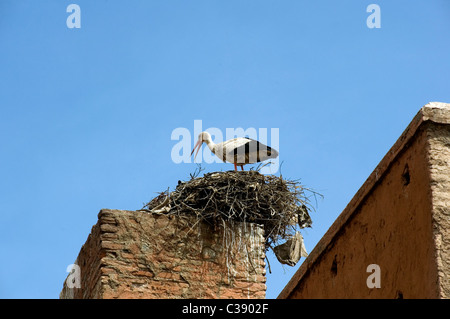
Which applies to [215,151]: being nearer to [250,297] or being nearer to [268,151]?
[268,151]

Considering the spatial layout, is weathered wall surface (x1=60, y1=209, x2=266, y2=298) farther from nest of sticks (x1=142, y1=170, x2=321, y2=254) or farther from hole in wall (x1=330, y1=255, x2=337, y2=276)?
hole in wall (x1=330, y1=255, x2=337, y2=276)

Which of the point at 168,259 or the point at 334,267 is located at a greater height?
the point at 168,259

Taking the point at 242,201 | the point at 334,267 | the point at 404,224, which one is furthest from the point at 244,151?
the point at 404,224

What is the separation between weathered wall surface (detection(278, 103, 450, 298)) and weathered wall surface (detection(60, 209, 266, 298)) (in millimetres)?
2492

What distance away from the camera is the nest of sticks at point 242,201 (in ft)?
34.0

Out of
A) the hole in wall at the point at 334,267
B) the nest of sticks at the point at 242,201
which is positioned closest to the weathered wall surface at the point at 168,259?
the nest of sticks at the point at 242,201

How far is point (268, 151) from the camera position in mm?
12859

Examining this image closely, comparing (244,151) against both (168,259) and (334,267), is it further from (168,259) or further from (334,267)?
(334,267)

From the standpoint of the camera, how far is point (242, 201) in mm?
10562

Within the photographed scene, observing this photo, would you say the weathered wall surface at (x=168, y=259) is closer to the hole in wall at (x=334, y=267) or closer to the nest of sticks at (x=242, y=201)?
the nest of sticks at (x=242, y=201)

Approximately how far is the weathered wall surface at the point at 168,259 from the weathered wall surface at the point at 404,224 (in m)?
2.49

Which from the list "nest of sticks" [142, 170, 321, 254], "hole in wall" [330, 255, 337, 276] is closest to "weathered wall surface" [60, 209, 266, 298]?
"nest of sticks" [142, 170, 321, 254]

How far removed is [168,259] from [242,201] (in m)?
1.23

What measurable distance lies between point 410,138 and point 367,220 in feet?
3.05
